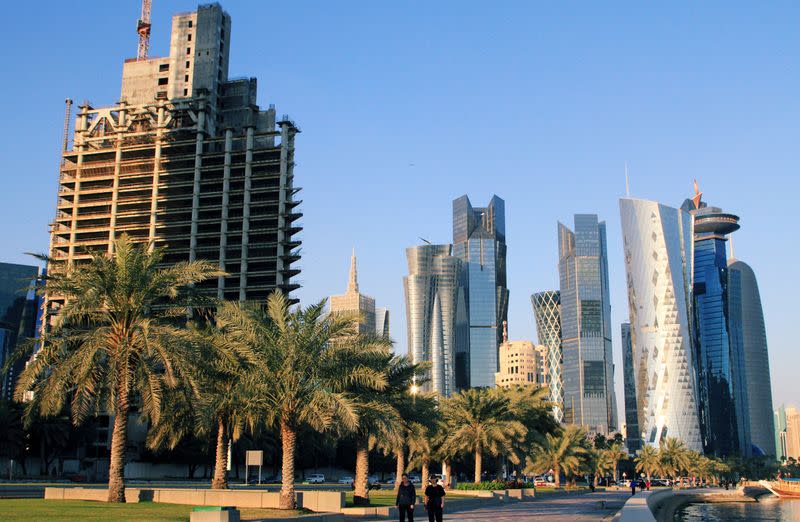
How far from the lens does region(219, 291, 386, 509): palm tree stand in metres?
32.5

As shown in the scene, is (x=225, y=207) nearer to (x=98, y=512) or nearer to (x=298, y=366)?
(x=298, y=366)

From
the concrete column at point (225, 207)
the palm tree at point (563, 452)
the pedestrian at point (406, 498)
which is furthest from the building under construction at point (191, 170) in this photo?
the pedestrian at point (406, 498)

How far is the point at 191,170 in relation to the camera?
558 feet

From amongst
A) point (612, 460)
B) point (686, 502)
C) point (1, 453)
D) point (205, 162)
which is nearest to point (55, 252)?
point (205, 162)

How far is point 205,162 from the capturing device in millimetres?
172250

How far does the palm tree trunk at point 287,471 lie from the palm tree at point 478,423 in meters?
23.1

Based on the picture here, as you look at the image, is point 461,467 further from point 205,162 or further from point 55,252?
point 55,252

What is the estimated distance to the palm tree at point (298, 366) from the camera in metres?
32.5

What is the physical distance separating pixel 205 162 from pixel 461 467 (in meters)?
94.3

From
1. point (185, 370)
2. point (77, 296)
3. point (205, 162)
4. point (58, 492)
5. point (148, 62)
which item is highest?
point (148, 62)

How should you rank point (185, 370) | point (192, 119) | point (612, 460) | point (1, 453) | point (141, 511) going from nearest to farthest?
point (141, 511)
point (185, 370)
point (1, 453)
point (612, 460)
point (192, 119)

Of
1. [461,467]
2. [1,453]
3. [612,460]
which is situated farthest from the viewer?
[612,460]

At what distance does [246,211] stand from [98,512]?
466 ft

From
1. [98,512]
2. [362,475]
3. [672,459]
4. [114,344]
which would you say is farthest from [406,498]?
[672,459]
